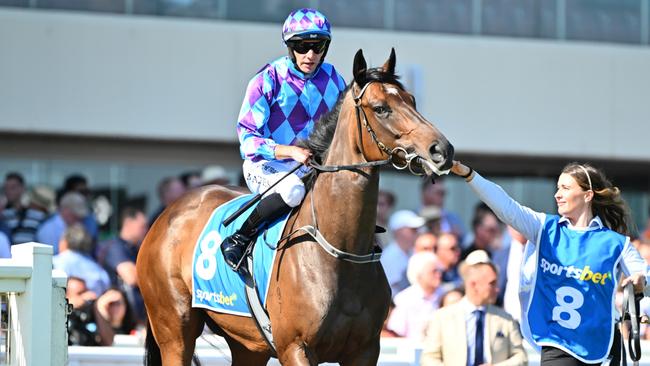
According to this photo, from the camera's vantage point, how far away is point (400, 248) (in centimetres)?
941

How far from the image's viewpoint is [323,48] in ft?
16.8

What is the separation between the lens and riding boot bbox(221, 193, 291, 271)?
4930mm

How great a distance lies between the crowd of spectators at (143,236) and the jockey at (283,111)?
144 centimetres

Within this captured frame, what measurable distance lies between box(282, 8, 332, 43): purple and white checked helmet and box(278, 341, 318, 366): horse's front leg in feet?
4.38

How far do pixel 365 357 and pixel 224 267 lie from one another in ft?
2.78

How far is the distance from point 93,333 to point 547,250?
3.47 m

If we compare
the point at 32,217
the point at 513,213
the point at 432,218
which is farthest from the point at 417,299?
the point at 32,217

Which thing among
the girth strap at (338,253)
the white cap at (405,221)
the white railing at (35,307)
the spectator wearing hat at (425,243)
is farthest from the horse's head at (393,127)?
the white cap at (405,221)

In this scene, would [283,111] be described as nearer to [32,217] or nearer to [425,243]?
[425,243]

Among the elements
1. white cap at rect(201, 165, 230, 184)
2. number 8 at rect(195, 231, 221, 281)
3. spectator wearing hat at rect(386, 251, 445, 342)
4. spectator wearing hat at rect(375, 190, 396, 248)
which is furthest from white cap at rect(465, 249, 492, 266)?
white cap at rect(201, 165, 230, 184)

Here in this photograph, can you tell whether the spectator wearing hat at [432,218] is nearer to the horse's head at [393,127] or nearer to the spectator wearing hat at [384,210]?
the spectator wearing hat at [384,210]

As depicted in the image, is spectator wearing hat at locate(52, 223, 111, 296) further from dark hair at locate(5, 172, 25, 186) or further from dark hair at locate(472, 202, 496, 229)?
dark hair at locate(472, 202, 496, 229)

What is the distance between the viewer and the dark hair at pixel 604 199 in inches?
186

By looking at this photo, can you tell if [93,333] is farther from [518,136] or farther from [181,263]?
[518,136]
